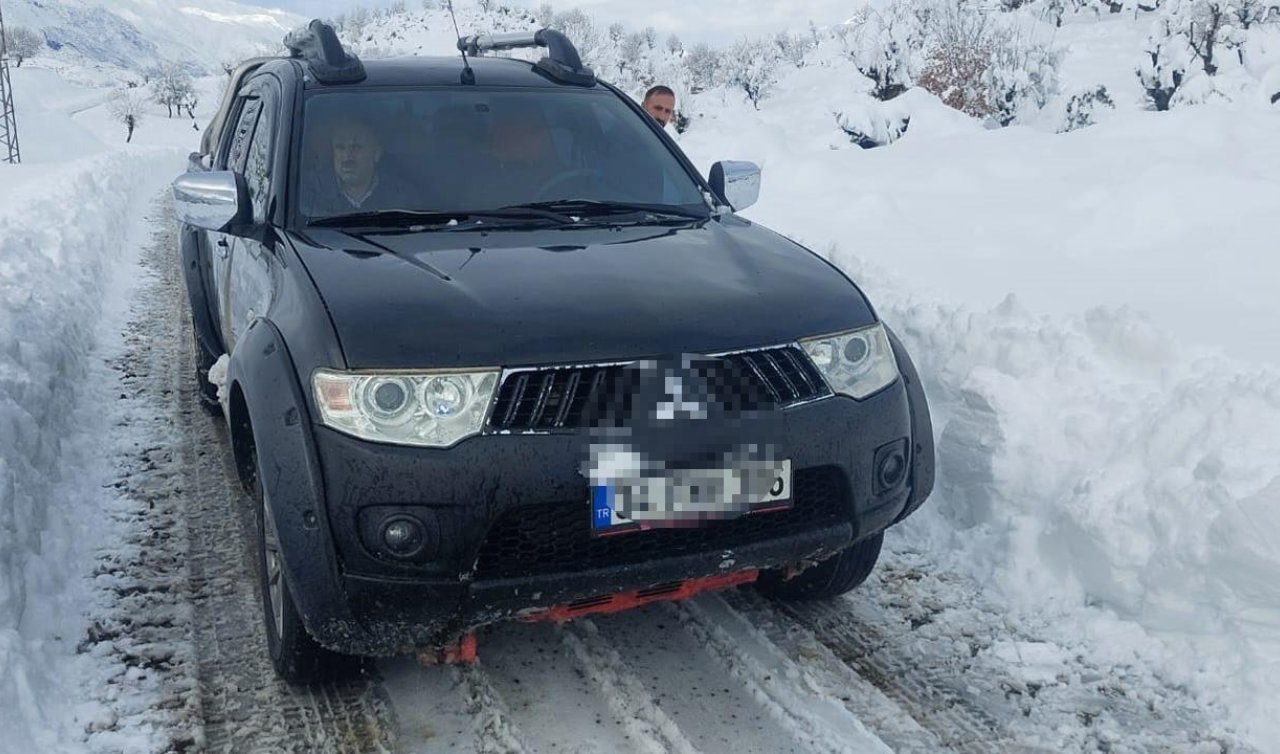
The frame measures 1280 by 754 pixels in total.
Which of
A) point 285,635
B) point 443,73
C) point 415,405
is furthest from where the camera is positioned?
point 443,73

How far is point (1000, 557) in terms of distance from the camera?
371 cm

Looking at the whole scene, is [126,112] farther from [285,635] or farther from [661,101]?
[285,635]

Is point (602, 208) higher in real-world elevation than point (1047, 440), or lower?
higher

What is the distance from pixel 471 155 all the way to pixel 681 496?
163 cm

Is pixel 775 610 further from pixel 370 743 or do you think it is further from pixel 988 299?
pixel 988 299

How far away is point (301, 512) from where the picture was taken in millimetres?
2447

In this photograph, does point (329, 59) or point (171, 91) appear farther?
point (171, 91)

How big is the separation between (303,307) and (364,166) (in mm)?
946

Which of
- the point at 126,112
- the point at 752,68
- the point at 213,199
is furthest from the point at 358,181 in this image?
the point at 126,112

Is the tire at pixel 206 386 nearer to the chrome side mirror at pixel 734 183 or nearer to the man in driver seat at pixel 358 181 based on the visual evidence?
the man in driver seat at pixel 358 181

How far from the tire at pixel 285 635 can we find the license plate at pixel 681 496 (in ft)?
2.83

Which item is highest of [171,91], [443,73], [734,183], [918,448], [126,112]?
[443,73]

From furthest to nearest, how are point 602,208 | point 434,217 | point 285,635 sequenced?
point 602,208
point 434,217
point 285,635

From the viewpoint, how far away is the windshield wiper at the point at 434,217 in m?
3.23
